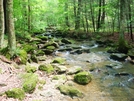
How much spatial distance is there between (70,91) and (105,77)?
2942 millimetres

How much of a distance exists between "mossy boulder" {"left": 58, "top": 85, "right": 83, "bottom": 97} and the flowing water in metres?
0.29

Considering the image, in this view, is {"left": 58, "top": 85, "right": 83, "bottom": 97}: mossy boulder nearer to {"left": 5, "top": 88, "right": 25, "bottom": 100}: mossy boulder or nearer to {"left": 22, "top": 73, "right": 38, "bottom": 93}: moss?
{"left": 22, "top": 73, "right": 38, "bottom": 93}: moss

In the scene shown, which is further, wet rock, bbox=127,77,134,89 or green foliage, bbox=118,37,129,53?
green foliage, bbox=118,37,129,53

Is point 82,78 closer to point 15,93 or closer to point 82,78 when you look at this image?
point 82,78

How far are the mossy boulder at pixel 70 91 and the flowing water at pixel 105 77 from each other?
29 cm

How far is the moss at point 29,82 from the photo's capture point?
276 inches

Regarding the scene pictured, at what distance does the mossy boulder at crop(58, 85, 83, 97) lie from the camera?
743 centimetres

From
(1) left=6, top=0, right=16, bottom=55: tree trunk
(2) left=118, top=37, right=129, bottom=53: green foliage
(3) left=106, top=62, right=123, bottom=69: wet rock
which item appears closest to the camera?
(1) left=6, top=0, right=16, bottom=55: tree trunk

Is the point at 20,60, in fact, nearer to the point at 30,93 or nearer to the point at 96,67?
the point at 30,93

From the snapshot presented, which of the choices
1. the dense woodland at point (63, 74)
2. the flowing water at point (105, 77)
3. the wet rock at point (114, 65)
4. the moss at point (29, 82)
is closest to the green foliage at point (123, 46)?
the dense woodland at point (63, 74)

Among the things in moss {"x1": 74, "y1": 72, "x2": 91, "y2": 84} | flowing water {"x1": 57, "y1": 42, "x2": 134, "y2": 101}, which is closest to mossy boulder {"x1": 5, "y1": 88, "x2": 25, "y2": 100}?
flowing water {"x1": 57, "y1": 42, "x2": 134, "y2": 101}

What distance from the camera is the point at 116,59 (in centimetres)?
1314

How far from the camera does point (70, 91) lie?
7.54 m

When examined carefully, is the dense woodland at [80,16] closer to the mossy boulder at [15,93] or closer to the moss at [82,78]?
the moss at [82,78]
